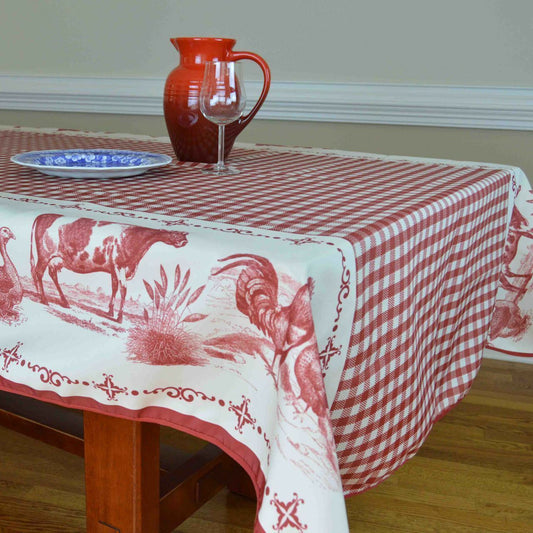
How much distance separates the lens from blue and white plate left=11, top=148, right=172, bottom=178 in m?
1.12

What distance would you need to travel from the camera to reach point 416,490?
1619mm

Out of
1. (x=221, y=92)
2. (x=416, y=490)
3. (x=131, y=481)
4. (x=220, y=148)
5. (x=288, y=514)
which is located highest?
(x=221, y=92)

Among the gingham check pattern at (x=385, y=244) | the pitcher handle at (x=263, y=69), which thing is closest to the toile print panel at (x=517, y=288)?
the gingham check pattern at (x=385, y=244)

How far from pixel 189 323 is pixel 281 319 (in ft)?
0.36

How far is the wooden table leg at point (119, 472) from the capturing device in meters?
0.95

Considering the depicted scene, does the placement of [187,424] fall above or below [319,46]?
below

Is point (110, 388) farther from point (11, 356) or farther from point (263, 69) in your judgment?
point (263, 69)

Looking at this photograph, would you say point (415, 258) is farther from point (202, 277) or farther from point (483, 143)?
point (483, 143)

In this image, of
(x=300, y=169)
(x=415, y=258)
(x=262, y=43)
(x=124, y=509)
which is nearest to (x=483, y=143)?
(x=262, y=43)

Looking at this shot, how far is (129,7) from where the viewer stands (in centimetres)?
254

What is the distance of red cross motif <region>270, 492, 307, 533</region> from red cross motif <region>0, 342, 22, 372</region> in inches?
15.0

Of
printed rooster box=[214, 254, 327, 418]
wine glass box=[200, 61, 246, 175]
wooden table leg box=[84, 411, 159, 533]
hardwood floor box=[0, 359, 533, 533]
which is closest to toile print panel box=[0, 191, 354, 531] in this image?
printed rooster box=[214, 254, 327, 418]

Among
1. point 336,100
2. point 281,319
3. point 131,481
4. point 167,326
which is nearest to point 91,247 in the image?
point 167,326

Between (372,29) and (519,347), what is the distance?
1.17m
